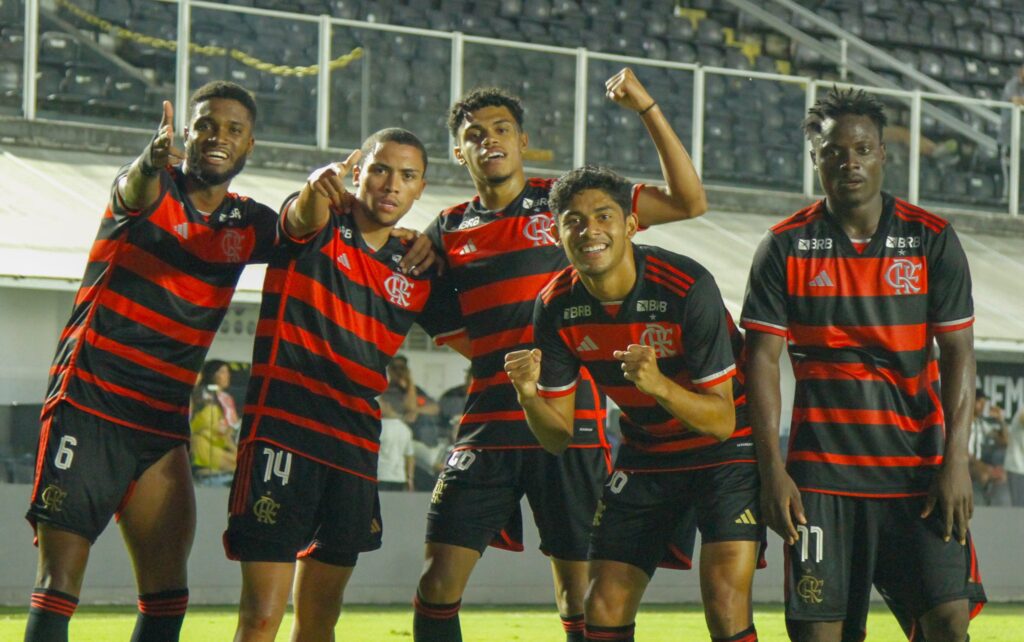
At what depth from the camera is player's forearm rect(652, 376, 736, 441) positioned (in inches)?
187

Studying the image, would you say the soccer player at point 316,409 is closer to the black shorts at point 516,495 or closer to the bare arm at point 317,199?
the bare arm at point 317,199

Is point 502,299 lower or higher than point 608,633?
higher

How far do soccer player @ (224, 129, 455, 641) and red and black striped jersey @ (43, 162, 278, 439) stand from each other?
0.24 m

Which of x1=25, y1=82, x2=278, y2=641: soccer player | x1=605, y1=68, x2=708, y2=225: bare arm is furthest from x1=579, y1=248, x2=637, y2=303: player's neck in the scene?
x1=25, y1=82, x2=278, y2=641: soccer player

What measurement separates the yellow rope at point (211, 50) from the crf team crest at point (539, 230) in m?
7.10

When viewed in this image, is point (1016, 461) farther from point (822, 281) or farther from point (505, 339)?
point (822, 281)

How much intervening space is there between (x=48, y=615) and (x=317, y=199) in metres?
1.61

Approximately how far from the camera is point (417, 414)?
11320mm

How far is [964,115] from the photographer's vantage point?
1572cm

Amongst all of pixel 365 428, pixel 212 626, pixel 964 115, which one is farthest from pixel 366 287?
pixel 964 115

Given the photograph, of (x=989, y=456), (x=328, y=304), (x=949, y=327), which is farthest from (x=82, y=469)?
(x=989, y=456)

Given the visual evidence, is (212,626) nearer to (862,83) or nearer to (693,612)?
(693,612)

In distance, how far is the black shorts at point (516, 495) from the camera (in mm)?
5695

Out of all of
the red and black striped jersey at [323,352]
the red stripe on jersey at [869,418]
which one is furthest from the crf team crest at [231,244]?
the red stripe on jersey at [869,418]
